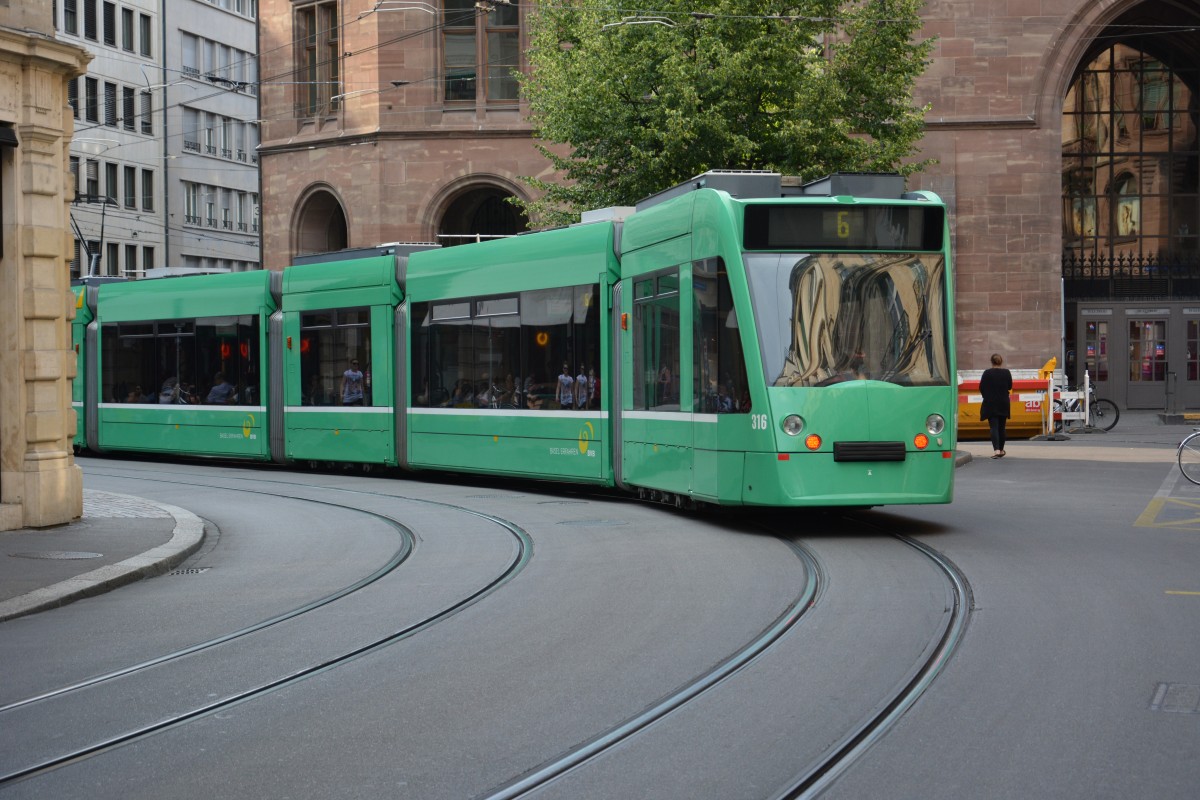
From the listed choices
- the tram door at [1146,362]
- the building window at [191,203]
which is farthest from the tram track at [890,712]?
the building window at [191,203]

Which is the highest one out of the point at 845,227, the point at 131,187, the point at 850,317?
the point at 131,187

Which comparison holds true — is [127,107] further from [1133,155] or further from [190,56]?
[1133,155]

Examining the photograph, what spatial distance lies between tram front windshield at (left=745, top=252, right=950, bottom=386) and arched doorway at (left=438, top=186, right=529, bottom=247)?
26.0m

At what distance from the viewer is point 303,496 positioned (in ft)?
61.8

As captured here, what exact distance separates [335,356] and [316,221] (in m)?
19.4

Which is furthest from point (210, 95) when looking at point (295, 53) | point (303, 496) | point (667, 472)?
point (667, 472)

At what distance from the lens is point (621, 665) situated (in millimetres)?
7613

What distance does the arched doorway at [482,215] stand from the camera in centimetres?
3947

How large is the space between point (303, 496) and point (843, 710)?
13.0 m

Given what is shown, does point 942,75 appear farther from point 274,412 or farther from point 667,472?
point 667,472

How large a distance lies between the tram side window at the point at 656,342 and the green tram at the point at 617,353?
1.3 inches

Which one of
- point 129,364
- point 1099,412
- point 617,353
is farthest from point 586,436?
point 1099,412

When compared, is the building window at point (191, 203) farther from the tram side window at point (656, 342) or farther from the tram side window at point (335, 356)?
the tram side window at point (656, 342)

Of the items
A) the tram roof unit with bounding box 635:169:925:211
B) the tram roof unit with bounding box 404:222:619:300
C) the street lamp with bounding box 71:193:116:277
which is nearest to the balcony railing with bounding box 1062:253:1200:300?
the street lamp with bounding box 71:193:116:277
